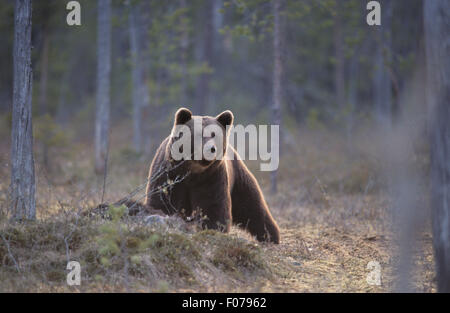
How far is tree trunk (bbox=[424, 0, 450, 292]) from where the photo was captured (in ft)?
11.5

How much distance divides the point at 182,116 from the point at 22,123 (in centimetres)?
194

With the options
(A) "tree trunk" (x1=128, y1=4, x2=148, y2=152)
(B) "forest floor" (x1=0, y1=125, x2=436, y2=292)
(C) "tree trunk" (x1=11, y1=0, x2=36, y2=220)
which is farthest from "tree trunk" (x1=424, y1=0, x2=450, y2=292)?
(A) "tree trunk" (x1=128, y1=4, x2=148, y2=152)

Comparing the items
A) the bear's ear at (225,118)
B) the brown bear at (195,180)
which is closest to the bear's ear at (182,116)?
the brown bear at (195,180)

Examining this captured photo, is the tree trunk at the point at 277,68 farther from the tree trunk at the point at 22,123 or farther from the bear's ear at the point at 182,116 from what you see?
the tree trunk at the point at 22,123

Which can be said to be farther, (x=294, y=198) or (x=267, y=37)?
(x=267, y=37)

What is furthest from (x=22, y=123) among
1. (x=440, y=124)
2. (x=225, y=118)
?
(x=440, y=124)

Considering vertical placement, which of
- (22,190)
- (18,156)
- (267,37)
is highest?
(267,37)

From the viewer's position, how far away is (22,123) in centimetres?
521

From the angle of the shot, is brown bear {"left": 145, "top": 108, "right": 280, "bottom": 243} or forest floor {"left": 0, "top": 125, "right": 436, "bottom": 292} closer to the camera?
forest floor {"left": 0, "top": 125, "right": 436, "bottom": 292}

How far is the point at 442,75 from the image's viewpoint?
3541 millimetres

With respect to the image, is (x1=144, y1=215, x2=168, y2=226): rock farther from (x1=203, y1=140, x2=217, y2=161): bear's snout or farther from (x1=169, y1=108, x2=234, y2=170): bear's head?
(x1=203, y1=140, x2=217, y2=161): bear's snout
